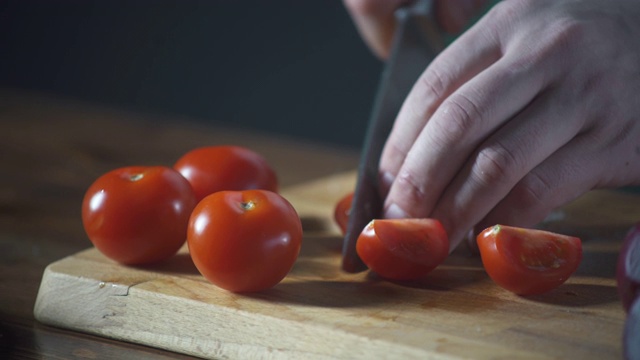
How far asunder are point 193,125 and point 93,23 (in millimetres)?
1250

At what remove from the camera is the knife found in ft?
4.51

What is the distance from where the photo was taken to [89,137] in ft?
8.82

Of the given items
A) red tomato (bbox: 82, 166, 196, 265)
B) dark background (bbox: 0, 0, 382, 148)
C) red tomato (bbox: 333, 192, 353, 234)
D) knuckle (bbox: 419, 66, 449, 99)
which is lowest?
dark background (bbox: 0, 0, 382, 148)

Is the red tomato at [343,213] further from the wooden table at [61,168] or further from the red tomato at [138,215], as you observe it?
the wooden table at [61,168]

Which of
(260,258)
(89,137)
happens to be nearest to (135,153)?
(89,137)

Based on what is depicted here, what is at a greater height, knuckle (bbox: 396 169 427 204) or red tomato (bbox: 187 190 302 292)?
red tomato (bbox: 187 190 302 292)

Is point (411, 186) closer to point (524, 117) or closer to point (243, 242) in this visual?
point (524, 117)

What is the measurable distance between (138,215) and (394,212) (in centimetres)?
40

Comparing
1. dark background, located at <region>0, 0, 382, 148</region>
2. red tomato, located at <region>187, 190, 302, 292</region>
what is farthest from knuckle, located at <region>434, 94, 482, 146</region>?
dark background, located at <region>0, 0, 382, 148</region>

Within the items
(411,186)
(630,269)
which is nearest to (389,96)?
(411,186)

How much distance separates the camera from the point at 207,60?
13.1 feet

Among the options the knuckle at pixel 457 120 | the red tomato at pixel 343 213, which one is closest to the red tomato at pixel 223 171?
the red tomato at pixel 343 213

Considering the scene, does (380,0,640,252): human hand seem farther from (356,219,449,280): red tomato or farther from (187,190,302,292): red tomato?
(187,190,302,292): red tomato

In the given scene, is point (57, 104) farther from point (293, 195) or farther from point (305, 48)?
point (293, 195)
